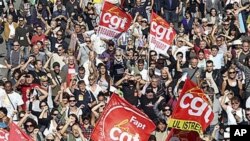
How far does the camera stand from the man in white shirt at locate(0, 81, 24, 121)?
23.0 metres

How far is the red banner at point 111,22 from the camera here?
87.9 ft

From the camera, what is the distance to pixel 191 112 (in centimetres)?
1958

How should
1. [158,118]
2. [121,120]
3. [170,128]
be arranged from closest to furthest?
[121,120], [170,128], [158,118]

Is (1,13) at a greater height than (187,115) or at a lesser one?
lesser

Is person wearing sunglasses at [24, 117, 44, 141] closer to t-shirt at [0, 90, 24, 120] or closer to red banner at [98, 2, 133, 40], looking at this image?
t-shirt at [0, 90, 24, 120]

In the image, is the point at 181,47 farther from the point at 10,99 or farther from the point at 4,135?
the point at 4,135

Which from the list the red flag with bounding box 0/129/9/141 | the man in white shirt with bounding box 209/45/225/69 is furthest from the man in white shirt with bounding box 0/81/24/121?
the man in white shirt with bounding box 209/45/225/69

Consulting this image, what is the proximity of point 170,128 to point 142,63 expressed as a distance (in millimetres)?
4138

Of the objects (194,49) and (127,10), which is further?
(127,10)

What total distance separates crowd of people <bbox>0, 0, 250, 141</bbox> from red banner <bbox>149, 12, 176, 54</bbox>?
0.55ft

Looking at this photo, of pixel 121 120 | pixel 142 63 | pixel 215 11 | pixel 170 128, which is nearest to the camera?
pixel 121 120

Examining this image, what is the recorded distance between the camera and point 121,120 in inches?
754

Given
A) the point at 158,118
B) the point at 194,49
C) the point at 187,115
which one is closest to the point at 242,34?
the point at 194,49

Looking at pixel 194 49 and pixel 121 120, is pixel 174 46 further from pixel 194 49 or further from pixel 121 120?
pixel 121 120
